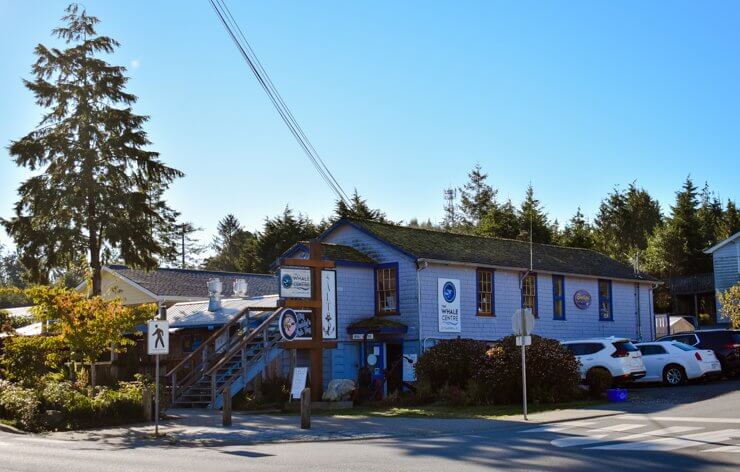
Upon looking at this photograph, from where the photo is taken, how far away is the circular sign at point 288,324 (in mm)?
26312

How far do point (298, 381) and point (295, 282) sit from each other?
3228 mm

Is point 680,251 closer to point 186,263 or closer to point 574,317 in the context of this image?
point 574,317

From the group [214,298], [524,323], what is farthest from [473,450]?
[214,298]

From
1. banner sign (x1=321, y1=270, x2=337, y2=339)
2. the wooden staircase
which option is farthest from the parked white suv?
the wooden staircase

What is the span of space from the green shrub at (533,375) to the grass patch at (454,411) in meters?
0.43

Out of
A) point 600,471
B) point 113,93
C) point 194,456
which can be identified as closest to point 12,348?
point 194,456

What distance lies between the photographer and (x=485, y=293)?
105ft

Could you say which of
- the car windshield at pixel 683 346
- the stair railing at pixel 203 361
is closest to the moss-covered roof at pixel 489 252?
the stair railing at pixel 203 361

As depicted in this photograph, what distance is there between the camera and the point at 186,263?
10381 cm

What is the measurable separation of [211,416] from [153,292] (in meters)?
19.1

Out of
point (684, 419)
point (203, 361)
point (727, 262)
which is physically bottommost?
point (684, 419)

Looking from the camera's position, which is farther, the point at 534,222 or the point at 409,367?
the point at 534,222

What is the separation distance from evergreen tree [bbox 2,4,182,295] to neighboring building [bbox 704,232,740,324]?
1165 inches

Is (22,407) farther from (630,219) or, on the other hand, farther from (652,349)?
(630,219)
